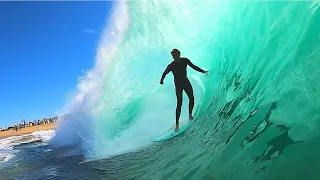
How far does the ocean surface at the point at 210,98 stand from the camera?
188 inches

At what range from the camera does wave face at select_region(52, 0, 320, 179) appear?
4.90 meters

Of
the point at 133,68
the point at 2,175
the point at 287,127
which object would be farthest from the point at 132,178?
the point at 133,68

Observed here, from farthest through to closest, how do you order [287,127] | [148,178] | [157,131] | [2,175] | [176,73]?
[157,131] < [2,175] < [176,73] < [148,178] < [287,127]

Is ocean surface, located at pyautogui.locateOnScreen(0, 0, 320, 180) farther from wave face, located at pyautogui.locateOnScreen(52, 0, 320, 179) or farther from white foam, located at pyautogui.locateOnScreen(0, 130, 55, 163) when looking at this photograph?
white foam, located at pyautogui.locateOnScreen(0, 130, 55, 163)

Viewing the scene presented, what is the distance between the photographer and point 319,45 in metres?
5.42

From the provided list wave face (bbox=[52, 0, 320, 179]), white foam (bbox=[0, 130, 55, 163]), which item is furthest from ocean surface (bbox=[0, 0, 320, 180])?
white foam (bbox=[0, 130, 55, 163])

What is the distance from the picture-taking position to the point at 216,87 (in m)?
9.02

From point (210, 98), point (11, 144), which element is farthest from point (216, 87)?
point (11, 144)

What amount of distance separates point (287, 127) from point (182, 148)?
268 centimetres

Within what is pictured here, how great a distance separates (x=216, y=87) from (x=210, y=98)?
1.07ft

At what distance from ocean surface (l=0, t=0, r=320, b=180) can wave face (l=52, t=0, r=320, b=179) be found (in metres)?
0.02

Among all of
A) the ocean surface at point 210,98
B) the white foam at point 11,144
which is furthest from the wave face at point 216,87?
the white foam at point 11,144

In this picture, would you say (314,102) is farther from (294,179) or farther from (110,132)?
(110,132)

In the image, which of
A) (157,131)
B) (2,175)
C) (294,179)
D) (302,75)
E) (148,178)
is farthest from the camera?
(157,131)
